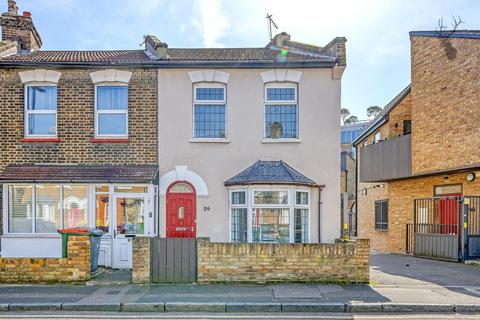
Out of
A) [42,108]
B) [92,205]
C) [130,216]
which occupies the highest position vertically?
[42,108]

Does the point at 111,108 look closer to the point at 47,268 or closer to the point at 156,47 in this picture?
the point at 156,47

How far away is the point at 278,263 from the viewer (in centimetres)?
949

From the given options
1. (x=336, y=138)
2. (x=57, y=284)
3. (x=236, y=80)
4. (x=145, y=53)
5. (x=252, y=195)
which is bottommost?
(x=57, y=284)

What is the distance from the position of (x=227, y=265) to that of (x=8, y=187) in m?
7.15

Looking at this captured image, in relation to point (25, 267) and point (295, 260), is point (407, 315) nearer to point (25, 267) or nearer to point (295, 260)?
point (295, 260)

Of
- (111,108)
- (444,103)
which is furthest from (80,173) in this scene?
(444,103)

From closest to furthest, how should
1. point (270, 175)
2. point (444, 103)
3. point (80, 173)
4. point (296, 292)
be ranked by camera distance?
point (296, 292) < point (270, 175) < point (80, 173) < point (444, 103)

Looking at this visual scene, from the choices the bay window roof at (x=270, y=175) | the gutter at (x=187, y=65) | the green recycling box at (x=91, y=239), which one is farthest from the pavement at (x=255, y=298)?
the gutter at (x=187, y=65)

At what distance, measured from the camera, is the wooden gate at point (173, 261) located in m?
9.51

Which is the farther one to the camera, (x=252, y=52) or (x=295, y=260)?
(x=252, y=52)

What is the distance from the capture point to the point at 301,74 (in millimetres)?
12320

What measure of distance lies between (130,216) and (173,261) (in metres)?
3.12

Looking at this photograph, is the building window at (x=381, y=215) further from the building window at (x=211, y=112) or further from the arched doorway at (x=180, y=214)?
the arched doorway at (x=180, y=214)

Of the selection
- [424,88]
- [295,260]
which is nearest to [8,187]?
[295,260]
